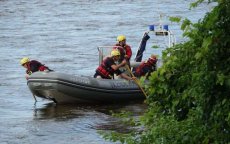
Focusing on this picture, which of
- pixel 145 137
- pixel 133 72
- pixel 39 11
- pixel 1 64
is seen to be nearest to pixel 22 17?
pixel 39 11

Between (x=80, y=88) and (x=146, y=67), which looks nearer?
(x=80, y=88)

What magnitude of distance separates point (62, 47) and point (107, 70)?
11.8 meters

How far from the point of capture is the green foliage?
6.08 meters

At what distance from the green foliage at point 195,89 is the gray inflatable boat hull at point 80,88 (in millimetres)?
8276

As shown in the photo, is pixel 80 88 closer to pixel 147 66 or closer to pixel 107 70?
pixel 107 70

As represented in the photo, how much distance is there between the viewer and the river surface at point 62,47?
14266mm

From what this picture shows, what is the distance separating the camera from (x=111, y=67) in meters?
16.0

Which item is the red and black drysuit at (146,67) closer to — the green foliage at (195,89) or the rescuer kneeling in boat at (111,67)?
the rescuer kneeling in boat at (111,67)

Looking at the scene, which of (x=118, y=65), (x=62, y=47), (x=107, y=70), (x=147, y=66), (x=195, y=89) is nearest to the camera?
(x=195, y=89)

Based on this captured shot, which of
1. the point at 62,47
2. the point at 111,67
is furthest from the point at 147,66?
the point at 62,47

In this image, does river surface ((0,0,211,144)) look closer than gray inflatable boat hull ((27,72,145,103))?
Yes

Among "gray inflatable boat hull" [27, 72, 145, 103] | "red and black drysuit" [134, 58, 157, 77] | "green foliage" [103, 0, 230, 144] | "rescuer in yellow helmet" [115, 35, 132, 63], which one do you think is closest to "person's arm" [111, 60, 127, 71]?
"rescuer in yellow helmet" [115, 35, 132, 63]

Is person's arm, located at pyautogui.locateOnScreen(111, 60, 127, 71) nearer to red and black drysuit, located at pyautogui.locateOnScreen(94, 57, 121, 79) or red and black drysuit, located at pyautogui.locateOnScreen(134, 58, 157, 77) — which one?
red and black drysuit, located at pyautogui.locateOnScreen(94, 57, 121, 79)

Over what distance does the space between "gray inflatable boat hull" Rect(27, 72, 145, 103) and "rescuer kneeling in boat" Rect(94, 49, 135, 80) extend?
0.20 metres
